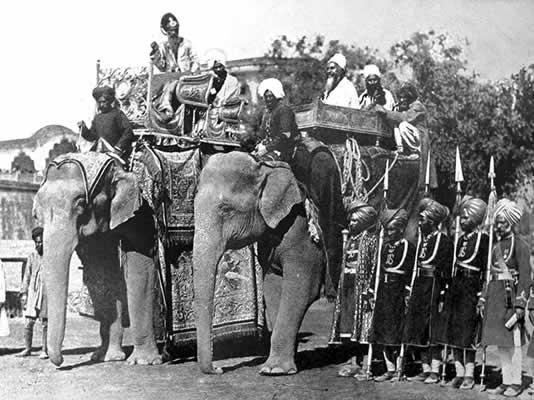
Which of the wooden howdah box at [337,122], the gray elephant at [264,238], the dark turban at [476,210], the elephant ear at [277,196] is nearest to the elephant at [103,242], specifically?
the gray elephant at [264,238]

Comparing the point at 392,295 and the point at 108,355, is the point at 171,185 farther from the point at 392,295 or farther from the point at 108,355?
the point at 392,295

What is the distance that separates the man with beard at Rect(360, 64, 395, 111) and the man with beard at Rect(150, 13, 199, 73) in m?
1.55

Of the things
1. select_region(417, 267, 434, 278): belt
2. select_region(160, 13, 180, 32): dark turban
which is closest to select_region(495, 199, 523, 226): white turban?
select_region(417, 267, 434, 278): belt

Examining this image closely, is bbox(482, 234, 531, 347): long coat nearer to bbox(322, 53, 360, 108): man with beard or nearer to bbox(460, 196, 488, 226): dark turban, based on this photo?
bbox(460, 196, 488, 226): dark turban

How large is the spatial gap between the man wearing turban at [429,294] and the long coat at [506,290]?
33cm

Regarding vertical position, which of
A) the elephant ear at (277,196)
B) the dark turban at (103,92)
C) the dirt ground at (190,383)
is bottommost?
the dirt ground at (190,383)

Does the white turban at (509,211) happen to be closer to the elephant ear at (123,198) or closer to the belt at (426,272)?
the belt at (426,272)

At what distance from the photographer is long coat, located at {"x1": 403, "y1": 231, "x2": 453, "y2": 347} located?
589 centimetres

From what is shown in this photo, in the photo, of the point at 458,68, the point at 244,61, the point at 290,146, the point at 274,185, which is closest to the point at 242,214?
the point at 274,185

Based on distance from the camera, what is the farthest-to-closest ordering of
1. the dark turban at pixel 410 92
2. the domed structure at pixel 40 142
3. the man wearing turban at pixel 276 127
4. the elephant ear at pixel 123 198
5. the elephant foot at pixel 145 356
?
1. the domed structure at pixel 40 142
2. the dark turban at pixel 410 92
3. the elephant foot at pixel 145 356
4. the man wearing turban at pixel 276 127
5. the elephant ear at pixel 123 198

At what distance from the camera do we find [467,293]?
18.8 ft

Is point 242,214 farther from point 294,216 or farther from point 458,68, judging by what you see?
point 458,68

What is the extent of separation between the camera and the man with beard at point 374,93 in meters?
7.47

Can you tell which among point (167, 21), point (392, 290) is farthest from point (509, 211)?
point (167, 21)
